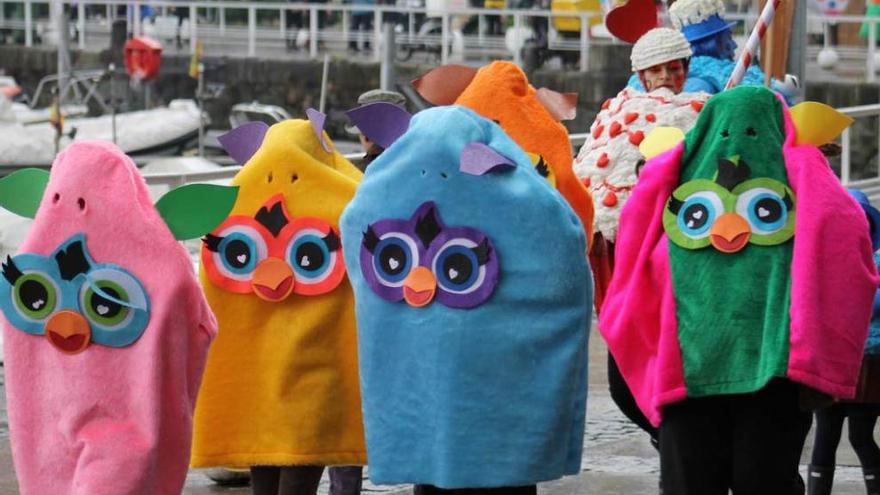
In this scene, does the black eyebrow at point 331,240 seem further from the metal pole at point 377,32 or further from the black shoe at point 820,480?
the metal pole at point 377,32

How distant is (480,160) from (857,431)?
2561 mm

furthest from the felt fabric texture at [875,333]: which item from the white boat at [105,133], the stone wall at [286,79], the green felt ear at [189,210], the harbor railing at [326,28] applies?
the stone wall at [286,79]

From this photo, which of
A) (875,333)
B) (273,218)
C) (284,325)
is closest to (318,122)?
(273,218)

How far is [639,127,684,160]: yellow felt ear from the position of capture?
6512 millimetres

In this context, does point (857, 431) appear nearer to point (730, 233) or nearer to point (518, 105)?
point (518, 105)

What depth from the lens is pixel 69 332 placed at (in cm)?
577

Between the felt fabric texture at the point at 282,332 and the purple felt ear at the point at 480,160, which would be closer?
the purple felt ear at the point at 480,160

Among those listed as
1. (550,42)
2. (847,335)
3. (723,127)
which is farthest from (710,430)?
(550,42)

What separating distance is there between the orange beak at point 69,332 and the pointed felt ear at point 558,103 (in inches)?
77.3

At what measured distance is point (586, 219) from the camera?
722 centimetres

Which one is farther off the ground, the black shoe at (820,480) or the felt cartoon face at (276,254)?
the felt cartoon face at (276,254)

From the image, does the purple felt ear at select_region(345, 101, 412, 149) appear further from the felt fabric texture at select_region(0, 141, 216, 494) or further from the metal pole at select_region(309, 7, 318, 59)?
the metal pole at select_region(309, 7, 318, 59)

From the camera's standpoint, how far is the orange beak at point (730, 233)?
6.08 meters

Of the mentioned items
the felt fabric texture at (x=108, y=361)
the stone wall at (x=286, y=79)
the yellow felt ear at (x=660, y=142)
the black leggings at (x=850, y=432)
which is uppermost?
the yellow felt ear at (x=660, y=142)
